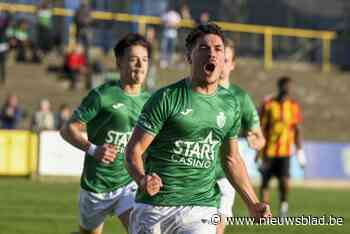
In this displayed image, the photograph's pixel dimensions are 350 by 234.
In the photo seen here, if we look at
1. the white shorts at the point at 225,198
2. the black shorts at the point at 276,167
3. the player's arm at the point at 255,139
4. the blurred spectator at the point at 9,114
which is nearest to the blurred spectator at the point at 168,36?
the blurred spectator at the point at 9,114

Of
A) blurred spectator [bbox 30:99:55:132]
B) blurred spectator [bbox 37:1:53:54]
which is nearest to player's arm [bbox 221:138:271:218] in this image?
blurred spectator [bbox 30:99:55:132]

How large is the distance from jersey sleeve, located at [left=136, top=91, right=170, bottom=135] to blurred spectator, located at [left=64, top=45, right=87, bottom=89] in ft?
96.7

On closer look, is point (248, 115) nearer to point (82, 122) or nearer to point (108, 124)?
point (108, 124)

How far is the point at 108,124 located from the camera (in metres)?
11.7

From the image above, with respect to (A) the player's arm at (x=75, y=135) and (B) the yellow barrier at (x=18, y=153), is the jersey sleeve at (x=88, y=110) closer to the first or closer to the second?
(A) the player's arm at (x=75, y=135)

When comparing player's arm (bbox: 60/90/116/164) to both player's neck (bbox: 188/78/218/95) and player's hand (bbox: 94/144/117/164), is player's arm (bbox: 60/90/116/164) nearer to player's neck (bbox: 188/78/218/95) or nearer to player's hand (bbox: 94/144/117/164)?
player's hand (bbox: 94/144/117/164)

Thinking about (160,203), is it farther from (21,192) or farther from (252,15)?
(252,15)

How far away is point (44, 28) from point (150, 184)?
102ft

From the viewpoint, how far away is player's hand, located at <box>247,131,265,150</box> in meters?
12.9

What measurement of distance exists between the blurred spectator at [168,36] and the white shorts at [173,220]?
106 ft

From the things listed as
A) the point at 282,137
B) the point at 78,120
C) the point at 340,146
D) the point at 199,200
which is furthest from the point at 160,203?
the point at 340,146

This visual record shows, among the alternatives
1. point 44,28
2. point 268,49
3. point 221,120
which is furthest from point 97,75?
point 221,120

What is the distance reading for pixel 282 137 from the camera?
21844 millimetres

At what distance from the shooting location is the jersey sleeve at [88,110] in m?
11.6
